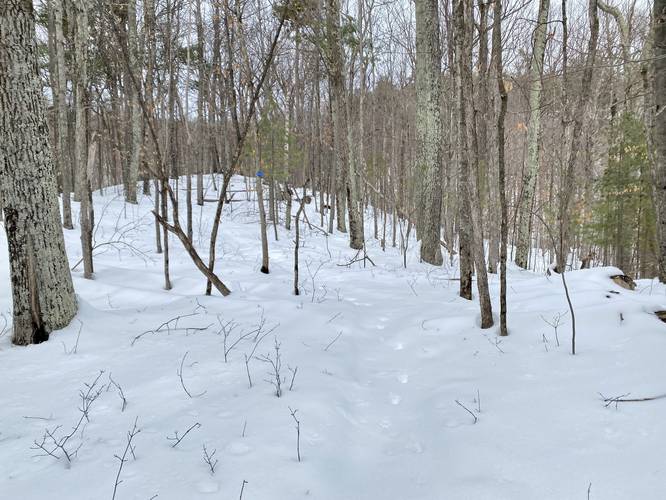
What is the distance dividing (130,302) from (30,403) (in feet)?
8.21

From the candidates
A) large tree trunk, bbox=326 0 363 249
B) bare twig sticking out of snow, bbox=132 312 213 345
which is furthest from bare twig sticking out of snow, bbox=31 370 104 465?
large tree trunk, bbox=326 0 363 249

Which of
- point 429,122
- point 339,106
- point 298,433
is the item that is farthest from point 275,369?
point 339,106

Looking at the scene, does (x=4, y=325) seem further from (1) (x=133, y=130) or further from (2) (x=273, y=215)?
(1) (x=133, y=130)

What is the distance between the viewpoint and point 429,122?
8.15 metres

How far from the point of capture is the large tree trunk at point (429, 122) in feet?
25.9

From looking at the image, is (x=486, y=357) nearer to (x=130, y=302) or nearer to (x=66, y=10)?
(x=130, y=302)

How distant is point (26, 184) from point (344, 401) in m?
3.19

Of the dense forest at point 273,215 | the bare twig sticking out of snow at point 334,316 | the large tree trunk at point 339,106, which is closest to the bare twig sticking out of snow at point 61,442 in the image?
the dense forest at point 273,215

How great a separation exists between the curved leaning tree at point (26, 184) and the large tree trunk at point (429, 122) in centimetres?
658

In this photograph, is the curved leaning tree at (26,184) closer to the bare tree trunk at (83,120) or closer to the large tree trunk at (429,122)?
the bare tree trunk at (83,120)

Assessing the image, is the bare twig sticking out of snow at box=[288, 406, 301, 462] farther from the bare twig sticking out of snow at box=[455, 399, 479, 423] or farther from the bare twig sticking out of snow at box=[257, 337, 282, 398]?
the bare twig sticking out of snow at box=[455, 399, 479, 423]

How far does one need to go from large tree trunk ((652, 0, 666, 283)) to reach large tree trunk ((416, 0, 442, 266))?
3618 millimetres

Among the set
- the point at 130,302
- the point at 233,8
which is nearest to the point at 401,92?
the point at 233,8

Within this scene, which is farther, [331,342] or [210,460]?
[331,342]
